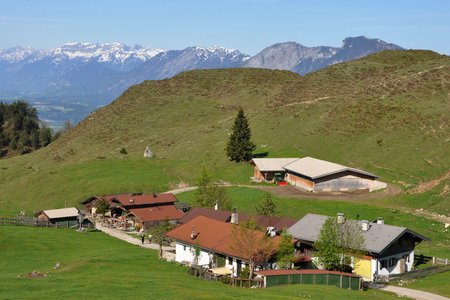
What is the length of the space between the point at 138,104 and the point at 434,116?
348 feet

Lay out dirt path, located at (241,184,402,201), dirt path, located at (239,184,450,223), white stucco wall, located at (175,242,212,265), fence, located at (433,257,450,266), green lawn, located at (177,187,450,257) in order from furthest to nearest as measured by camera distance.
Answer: dirt path, located at (241,184,402,201), dirt path, located at (239,184,450,223), green lawn, located at (177,187,450,257), fence, located at (433,257,450,266), white stucco wall, located at (175,242,212,265)

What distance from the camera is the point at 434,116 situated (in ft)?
414

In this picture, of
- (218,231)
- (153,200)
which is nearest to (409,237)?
(218,231)

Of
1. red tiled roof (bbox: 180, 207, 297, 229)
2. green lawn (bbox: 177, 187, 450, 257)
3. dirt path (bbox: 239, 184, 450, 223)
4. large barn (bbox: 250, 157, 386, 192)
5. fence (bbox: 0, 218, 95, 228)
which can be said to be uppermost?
large barn (bbox: 250, 157, 386, 192)

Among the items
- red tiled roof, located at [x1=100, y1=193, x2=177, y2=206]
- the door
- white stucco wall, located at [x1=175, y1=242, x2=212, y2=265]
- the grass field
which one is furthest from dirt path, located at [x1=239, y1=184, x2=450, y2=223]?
the door

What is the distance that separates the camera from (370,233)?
57188mm

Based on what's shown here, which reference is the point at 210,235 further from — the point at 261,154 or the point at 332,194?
the point at 261,154

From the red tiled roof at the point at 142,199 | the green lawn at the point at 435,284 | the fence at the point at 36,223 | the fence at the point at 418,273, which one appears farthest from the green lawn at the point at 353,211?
the fence at the point at 36,223

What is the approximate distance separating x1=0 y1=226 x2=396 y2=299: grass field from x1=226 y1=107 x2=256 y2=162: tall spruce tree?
48.9m

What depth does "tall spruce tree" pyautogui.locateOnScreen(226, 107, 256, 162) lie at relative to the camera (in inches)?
4675

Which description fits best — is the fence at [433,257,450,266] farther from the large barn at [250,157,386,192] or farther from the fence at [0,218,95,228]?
the fence at [0,218,95,228]

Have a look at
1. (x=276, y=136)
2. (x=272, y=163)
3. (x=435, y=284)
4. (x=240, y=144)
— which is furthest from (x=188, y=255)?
(x=276, y=136)

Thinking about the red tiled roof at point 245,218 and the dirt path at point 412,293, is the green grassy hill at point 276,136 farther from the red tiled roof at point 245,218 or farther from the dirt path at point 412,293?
the dirt path at point 412,293

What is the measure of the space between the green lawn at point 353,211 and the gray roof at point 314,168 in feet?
33.6
